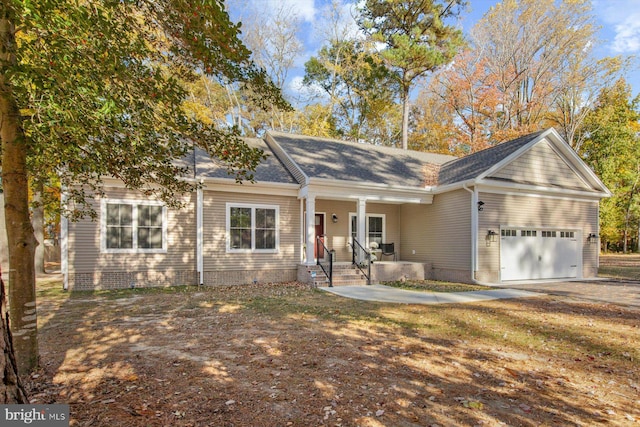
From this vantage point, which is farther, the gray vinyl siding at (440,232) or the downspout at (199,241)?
the gray vinyl siding at (440,232)

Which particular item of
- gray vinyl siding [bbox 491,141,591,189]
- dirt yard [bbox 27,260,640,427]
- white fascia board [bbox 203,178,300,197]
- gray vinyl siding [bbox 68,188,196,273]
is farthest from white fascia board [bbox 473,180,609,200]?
gray vinyl siding [bbox 68,188,196,273]

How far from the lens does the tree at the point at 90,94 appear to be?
10.4ft

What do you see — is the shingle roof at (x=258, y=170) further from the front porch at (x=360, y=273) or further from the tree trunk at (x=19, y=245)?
the tree trunk at (x=19, y=245)

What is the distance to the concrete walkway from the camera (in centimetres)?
886

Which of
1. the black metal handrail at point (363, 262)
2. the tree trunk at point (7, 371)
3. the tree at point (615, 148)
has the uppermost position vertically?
the tree at point (615, 148)

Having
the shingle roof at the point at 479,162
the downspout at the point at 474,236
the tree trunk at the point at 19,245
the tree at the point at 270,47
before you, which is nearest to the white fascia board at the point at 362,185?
the shingle roof at the point at 479,162

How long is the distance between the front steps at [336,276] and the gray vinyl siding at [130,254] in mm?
3665

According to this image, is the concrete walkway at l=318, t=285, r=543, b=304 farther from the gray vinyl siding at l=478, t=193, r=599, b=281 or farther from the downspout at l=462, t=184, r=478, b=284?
the gray vinyl siding at l=478, t=193, r=599, b=281

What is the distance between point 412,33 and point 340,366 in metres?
23.9

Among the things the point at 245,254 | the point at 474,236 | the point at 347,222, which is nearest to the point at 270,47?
the point at 347,222

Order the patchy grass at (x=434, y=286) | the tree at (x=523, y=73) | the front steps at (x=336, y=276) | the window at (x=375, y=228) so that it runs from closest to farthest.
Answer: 1. the patchy grass at (x=434, y=286)
2. the front steps at (x=336, y=276)
3. the window at (x=375, y=228)
4. the tree at (x=523, y=73)

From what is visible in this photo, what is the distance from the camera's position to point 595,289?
1083 cm

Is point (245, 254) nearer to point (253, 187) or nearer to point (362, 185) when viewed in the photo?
point (253, 187)

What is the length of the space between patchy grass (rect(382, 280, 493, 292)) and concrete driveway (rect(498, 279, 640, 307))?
1051 millimetres
